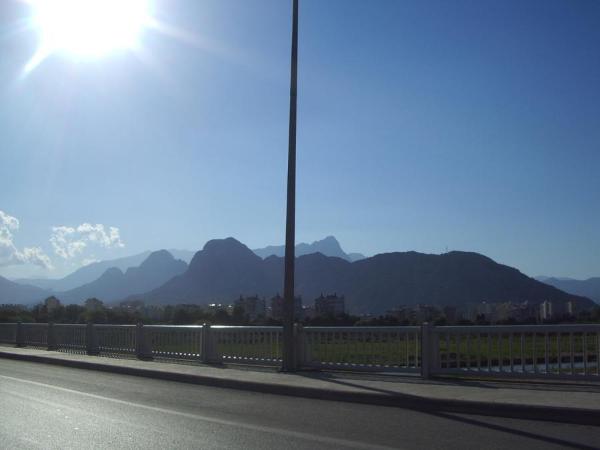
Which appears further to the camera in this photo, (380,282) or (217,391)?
(380,282)

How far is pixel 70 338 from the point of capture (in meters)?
24.6

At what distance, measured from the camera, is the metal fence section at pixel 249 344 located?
53.7 ft

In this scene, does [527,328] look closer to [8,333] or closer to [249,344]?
[249,344]

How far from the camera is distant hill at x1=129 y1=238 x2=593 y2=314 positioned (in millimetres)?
65375

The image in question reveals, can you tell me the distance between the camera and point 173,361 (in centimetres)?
1925

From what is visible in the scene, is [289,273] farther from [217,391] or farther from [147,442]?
[147,442]

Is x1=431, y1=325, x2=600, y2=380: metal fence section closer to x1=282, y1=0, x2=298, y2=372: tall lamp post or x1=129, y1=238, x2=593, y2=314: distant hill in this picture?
x1=282, y1=0, x2=298, y2=372: tall lamp post

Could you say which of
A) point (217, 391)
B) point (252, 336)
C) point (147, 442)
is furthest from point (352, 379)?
point (147, 442)

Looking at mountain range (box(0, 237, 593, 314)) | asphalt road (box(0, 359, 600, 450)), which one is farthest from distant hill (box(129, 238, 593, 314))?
asphalt road (box(0, 359, 600, 450))

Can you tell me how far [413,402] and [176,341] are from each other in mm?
9856

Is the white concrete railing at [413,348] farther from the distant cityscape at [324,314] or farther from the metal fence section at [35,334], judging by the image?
the metal fence section at [35,334]

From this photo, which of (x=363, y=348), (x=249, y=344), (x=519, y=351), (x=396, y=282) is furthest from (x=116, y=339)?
(x=396, y=282)

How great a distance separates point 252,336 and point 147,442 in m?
8.82

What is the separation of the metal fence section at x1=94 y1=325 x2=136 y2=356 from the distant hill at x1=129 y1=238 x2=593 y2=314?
107ft
